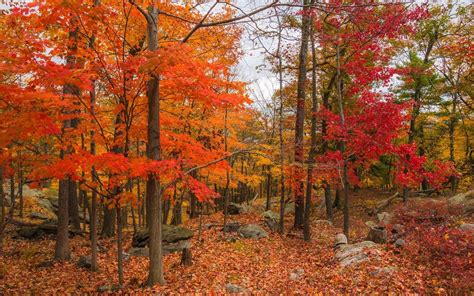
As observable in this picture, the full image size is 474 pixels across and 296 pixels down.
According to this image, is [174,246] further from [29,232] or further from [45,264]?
[29,232]

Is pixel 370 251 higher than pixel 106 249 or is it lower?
higher

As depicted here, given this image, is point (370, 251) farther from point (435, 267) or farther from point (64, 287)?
point (64, 287)

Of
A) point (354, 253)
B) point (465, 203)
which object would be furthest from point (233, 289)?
point (465, 203)

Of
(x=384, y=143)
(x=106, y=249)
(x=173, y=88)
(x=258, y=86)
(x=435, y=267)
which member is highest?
(x=258, y=86)

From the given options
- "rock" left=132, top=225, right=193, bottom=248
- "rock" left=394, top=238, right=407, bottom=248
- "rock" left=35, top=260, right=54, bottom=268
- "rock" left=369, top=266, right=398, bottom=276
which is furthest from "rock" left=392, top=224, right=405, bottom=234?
"rock" left=35, top=260, right=54, bottom=268

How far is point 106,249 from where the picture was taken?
1312 centimetres

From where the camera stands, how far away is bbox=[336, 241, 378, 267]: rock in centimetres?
898

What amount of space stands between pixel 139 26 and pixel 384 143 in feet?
31.7

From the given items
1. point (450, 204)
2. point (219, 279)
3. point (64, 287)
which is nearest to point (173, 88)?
point (219, 279)

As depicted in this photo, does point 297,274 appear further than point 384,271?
Yes

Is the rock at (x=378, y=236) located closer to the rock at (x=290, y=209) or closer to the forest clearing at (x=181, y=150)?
the forest clearing at (x=181, y=150)

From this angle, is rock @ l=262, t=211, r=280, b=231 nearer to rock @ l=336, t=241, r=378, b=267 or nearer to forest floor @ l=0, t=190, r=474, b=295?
forest floor @ l=0, t=190, r=474, b=295

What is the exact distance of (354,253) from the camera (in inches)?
377

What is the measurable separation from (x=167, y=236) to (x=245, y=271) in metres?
4.40
